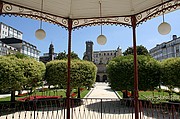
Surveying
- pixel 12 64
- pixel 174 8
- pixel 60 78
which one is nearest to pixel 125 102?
pixel 60 78

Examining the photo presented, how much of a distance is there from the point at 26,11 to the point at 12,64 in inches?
303

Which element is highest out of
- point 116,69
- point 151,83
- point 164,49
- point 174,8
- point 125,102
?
point 164,49

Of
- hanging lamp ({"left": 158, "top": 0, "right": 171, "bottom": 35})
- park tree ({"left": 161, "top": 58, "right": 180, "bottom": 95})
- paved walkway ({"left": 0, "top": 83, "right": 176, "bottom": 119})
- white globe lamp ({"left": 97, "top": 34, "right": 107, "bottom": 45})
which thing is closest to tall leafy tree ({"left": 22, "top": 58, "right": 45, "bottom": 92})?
paved walkway ({"left": 0, "top": 83, "right": 176, "bottom": 119})

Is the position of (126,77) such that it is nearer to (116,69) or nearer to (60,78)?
(116,69)

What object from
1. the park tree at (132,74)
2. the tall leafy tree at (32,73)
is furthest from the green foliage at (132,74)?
the tall leafy tree at (32,73)

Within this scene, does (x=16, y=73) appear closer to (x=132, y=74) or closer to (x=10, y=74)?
(x=10, y=74)

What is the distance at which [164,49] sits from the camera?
2712 inches

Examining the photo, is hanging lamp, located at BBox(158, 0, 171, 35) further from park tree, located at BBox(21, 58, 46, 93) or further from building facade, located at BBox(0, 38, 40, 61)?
building facade, located at BBox(0, 38, 40, 61)

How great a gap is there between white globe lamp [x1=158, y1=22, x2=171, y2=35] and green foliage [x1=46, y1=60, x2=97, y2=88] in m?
10.5

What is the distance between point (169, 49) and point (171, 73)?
5941cm

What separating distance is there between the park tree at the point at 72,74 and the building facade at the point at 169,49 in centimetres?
5442

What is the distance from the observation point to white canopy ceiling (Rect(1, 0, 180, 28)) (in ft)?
14.1

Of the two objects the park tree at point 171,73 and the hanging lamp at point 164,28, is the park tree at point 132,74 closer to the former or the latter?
the park tree at point 171,73

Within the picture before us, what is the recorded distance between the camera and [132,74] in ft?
39.8
